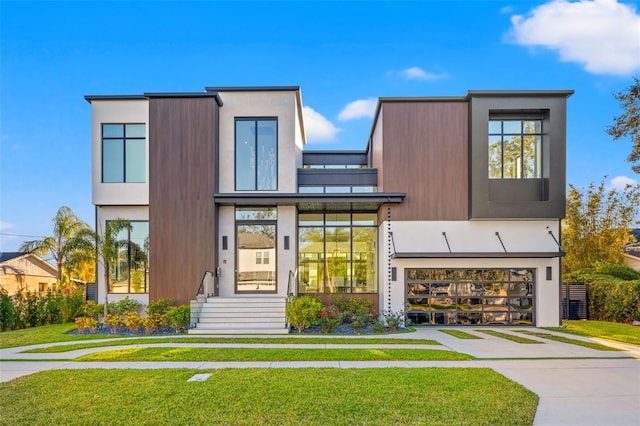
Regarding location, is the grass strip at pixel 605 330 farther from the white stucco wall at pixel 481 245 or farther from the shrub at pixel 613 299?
the white stucco wall at pixel 481 245

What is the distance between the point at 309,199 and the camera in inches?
531

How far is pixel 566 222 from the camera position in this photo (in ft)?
67.0

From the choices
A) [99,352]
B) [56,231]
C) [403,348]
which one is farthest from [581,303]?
[56,231]

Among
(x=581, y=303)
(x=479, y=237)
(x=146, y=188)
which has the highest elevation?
(x=146, y=188)

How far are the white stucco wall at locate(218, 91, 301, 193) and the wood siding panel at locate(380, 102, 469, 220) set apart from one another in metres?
3.40

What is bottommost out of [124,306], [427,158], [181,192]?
[124,306]

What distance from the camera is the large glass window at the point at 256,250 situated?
14.3 meters

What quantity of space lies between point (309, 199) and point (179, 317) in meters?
5.58

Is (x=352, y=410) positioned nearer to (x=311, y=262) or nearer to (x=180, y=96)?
(x=311, y=262)

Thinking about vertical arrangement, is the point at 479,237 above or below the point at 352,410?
above

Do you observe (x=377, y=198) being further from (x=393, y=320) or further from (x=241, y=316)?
(x=241, y=316)

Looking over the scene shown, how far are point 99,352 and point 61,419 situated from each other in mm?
4537

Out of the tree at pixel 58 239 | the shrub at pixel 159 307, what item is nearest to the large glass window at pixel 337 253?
the shrub at pixel 159 307

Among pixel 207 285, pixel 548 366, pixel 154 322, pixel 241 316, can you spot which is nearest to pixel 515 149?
pixel 548 366
